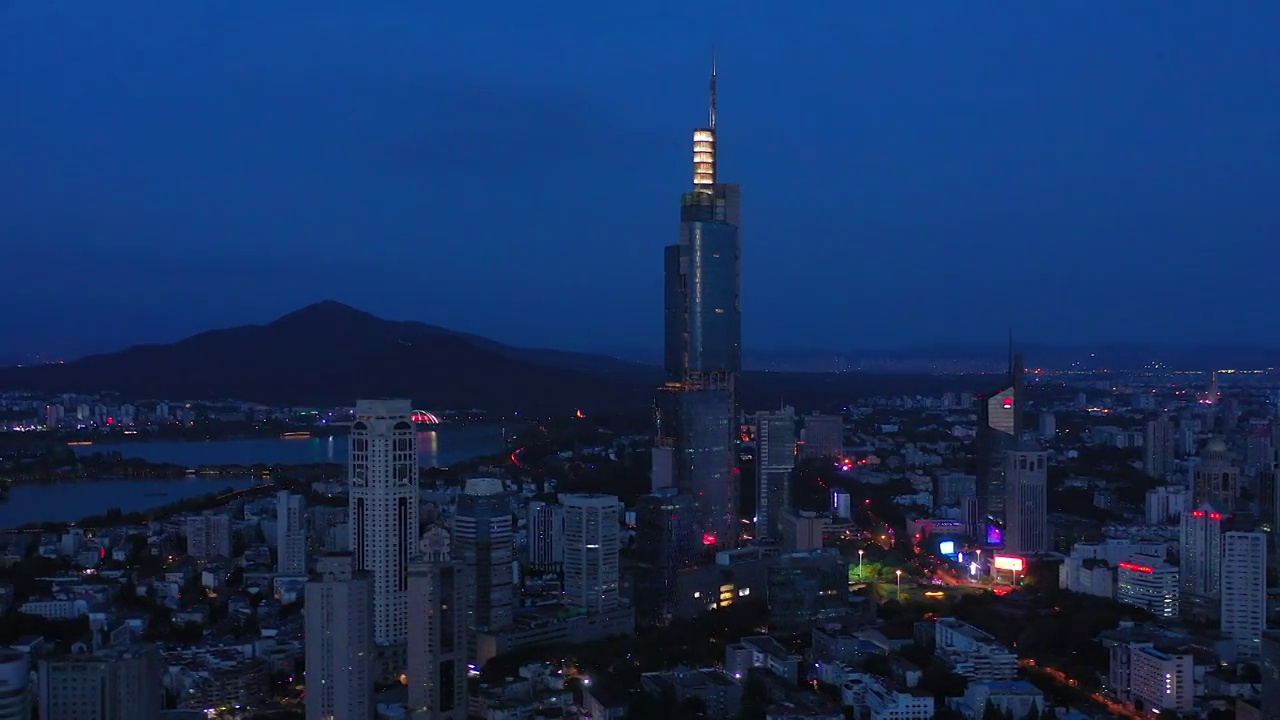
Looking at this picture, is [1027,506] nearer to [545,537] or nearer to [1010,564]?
[1010,564]

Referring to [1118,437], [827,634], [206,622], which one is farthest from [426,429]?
[827,634]

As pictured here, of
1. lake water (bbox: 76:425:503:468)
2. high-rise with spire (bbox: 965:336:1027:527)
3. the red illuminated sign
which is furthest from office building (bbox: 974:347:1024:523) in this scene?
lake water (bbox: 76:425:503:468)

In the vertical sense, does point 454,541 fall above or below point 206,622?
above

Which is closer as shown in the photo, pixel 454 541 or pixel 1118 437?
pixel 454 541

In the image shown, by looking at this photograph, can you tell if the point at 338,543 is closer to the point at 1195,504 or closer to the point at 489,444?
the point at 1195,504

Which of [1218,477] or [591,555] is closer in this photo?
[591,555]

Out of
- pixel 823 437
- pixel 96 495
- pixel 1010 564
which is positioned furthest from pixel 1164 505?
pixel 96 495

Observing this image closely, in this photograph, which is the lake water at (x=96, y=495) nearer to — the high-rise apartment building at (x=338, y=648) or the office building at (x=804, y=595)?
the office building at (x=804, y=595)
